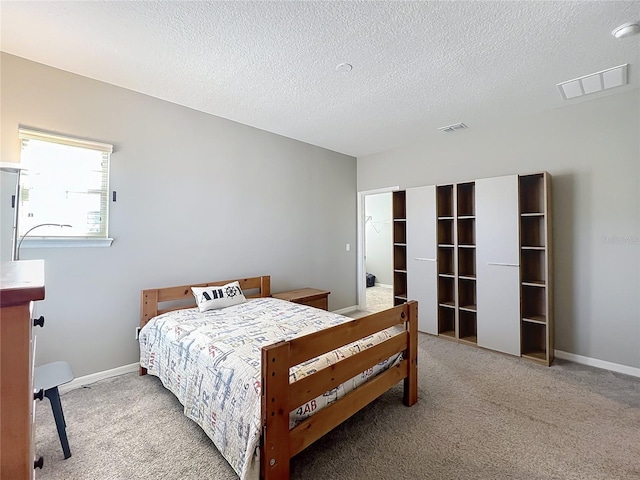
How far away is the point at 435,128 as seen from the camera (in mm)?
3705

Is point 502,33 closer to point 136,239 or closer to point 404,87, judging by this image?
point 404,87

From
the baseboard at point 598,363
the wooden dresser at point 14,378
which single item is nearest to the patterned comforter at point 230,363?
the wooden dresser at point 14,378

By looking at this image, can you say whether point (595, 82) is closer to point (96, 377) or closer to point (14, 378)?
point (14, 378)

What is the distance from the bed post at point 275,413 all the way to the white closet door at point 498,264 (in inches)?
109

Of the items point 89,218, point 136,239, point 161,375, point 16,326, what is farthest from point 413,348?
point 89,218

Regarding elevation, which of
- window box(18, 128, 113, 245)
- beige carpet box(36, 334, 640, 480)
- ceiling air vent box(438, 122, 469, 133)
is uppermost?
ceiling air vent box(438, 122, 469, 133)

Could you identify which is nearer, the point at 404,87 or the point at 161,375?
the point at 161,375

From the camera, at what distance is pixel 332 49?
216cm

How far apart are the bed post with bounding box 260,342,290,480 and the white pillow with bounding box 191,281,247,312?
1696 millimetres

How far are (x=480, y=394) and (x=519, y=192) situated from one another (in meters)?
2.06

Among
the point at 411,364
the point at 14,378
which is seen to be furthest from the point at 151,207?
the point at 411,364

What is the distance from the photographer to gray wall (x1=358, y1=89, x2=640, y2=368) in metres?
2.74

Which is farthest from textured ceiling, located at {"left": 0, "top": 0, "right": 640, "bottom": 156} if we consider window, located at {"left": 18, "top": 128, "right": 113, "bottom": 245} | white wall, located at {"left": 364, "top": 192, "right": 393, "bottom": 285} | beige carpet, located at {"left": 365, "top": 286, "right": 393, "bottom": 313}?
white wall, located at {"left": 364, "top": 192, "right": 393, "bottom": 285}

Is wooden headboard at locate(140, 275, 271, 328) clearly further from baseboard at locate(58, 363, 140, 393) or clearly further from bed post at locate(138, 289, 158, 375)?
baseboard at locate(58, 363, 140, 393)
